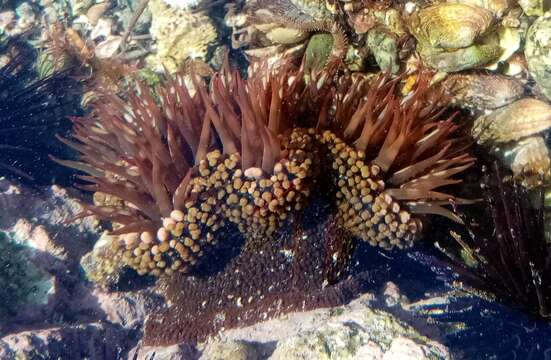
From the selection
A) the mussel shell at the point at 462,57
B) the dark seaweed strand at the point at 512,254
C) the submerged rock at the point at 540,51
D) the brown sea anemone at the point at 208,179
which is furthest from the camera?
the mussel shell at the point at 462,57

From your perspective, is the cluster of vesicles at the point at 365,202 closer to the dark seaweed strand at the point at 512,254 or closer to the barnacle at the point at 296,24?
the dark seaweed strand at the point at 512,254

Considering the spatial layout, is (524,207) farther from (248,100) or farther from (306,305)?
(248,100)

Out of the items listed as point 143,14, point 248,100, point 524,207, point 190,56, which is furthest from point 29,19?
point 524,207

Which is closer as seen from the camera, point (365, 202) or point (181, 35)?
point (365, 202)

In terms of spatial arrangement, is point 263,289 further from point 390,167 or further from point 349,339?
point 390,167

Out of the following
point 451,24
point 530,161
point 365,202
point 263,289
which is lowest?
point 263,289

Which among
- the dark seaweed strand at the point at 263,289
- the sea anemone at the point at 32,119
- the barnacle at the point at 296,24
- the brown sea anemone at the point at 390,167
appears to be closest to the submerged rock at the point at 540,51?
the brown sea anemone at the point at 390,167

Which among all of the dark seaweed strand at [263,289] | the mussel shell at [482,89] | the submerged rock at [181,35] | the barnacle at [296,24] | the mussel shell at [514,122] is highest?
the barnacle at [296,24]

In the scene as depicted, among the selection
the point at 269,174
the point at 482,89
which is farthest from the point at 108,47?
the point at 482,89
